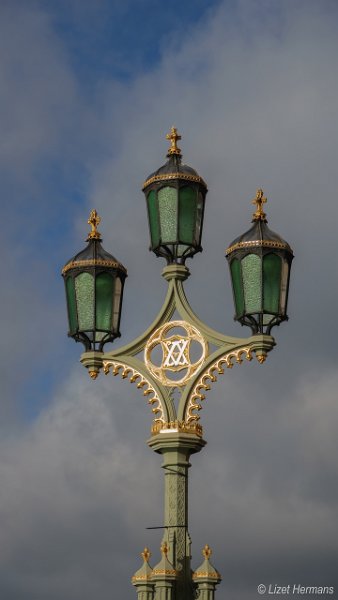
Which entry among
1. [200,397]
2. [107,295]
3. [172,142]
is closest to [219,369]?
[200,397]

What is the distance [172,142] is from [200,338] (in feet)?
10.4

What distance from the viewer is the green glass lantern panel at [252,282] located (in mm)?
20078

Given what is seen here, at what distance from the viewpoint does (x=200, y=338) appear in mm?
20438

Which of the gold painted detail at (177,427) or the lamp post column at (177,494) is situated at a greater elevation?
the gold painted detail at (177,427)

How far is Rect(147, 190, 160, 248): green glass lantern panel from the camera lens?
2134cm

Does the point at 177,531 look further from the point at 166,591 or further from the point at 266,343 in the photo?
the point at 266,343

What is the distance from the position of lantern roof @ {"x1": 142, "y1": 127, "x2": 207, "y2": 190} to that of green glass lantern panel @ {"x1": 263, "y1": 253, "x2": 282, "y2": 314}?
1.83 metres

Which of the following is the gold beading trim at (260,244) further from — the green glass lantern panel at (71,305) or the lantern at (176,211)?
the green glass lantern panel at (71,305)

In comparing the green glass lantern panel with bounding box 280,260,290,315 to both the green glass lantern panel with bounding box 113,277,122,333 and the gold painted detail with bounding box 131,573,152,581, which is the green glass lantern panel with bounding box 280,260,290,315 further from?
the gold painted detail with bounding box 131,573,152,581

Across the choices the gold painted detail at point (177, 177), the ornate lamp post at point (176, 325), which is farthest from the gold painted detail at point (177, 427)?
the gold painted detail at point (177, 177)

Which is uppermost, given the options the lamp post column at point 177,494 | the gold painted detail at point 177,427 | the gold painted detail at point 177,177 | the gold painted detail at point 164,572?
the gold painted detail at point 177,177

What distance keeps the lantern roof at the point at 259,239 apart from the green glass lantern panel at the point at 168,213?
1.03m

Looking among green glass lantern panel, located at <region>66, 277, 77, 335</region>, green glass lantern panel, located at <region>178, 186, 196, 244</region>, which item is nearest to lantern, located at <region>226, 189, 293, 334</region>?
green glass lantern panel, located at <region>178, 186, 196, 244</region>

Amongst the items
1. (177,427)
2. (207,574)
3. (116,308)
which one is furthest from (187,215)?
(207,574)
